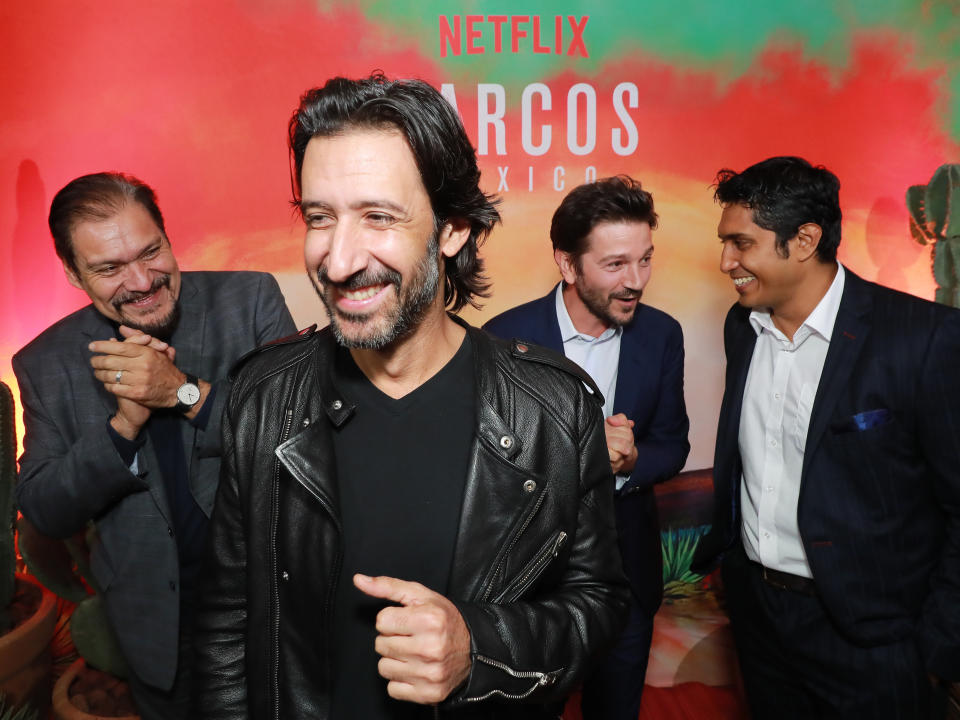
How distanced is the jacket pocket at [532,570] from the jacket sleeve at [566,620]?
3 centimetres

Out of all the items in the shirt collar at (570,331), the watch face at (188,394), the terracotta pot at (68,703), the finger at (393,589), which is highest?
the shirt collar at (570,331)

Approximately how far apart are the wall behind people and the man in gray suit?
1.15 metres

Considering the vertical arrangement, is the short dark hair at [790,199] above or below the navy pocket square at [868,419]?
above

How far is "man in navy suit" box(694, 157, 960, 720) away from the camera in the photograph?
226 centimetres

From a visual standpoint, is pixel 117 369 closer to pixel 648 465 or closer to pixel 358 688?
pixel 358 688

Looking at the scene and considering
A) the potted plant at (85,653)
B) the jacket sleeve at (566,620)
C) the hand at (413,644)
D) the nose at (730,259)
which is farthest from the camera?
the potted plant at (85,653)

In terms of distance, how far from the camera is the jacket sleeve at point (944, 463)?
218cm

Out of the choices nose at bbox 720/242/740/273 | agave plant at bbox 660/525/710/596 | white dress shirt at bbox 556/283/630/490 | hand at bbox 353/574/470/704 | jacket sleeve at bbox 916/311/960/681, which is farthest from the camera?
agave plant at bbox 660/525/710/596

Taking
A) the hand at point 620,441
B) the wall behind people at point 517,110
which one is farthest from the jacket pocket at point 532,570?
the wall behind people at point 517,110

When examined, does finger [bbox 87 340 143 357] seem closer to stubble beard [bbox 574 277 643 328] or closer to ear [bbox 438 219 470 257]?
ear [bbox 438 219 470 257]

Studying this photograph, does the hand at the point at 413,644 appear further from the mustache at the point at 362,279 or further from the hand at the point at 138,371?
the hand at the point at 138,371

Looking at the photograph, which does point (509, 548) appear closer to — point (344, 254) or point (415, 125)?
point (344, 254)

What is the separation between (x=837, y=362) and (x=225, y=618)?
5.76 feet

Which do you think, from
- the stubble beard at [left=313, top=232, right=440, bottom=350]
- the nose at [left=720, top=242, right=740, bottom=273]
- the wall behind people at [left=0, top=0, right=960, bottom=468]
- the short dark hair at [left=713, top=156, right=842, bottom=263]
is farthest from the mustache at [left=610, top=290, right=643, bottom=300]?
the stubble beard at [left=313, top=232, right=440, bottom=350]
